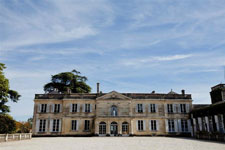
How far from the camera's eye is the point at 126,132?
27.8 m

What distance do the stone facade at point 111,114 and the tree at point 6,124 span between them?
7.97m

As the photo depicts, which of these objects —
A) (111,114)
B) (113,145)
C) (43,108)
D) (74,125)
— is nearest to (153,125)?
(111,114)

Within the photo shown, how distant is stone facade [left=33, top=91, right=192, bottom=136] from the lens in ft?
92.4

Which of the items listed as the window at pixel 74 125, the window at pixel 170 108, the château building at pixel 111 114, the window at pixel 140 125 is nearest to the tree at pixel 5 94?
the château building at pixel 111 114

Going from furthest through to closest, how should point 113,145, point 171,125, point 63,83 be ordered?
1. point 63,83
2. point 171,125
3. point 113,145

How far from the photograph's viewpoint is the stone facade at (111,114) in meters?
28.2

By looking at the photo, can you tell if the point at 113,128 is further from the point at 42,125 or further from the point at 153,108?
the point at 42,125

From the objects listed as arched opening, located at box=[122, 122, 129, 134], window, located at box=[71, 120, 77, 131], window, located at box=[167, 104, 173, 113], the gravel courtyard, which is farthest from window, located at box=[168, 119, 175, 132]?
window, located at box=[71, 120, 77, 131]

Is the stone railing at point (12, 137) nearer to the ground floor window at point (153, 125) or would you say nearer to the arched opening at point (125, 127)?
the arched opening at point (125, 127)

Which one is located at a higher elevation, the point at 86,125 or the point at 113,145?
the point at 86,125

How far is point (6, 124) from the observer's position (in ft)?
66.1

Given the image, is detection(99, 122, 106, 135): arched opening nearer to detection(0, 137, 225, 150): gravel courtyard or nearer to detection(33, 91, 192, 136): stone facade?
detection(33, 91, 192, 136): stone facade

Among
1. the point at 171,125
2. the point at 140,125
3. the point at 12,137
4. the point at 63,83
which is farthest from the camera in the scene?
the point at 63,83

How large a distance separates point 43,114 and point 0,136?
1202 cm
